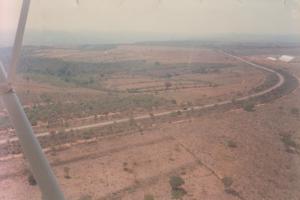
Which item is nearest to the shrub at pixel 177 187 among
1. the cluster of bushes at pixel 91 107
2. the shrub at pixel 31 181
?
the shrub at pixel 31 181

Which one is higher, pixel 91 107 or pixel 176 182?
pixel 176 182

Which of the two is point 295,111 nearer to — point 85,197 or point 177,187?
point 177,187

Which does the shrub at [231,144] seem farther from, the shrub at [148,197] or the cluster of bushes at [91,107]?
the cluster of bushes at [91,107]

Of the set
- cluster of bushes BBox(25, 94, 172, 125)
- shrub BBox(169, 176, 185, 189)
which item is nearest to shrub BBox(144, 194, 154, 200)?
Result: shrub BBox(169, 176, 185, 189)

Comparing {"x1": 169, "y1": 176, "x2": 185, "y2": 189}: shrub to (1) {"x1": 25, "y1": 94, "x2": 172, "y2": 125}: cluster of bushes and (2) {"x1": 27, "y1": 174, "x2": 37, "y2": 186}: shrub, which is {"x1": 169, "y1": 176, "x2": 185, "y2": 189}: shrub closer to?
(2) {"x1": 27, "y1": 174, "x2": 37, "y2": 186}: shrub

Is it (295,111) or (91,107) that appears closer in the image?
(295,111)

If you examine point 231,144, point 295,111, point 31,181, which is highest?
point 31,181

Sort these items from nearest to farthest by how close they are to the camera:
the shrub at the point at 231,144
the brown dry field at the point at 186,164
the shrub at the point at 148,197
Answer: the shrub at the point at 148,197
the brown dry field at the point at 186,164
the shrub at the point at 231,144

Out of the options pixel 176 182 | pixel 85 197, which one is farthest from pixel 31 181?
pixel 176 182

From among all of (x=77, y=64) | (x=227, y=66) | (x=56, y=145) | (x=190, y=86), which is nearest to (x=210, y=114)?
(x=56, y=145)

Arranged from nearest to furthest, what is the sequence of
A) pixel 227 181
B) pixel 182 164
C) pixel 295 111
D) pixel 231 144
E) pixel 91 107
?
pixel 227 181
pixel 182 164
pixel 231 144
pixel 295 111
pixel 91 107
